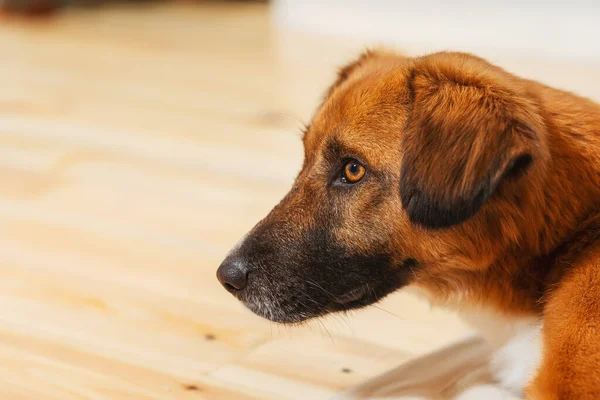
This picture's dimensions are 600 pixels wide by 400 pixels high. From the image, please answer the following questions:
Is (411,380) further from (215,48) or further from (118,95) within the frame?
(215,48)

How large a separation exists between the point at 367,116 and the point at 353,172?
0.12 meters

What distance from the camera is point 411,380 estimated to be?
1889 mm

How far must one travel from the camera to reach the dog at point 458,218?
1.54 meters

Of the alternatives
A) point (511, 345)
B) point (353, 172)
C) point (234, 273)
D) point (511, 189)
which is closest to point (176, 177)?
point (234, 273)

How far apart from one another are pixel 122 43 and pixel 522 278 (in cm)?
460

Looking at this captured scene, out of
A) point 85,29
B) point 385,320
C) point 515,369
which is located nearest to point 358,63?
point 385,320

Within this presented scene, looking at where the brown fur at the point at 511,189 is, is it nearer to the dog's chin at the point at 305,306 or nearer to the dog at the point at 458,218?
the dog at the point at 458,218

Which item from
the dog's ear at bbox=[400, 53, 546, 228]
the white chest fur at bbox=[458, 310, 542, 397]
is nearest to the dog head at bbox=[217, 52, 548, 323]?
the dog's ear at bbox=[400, 53, 546, 228]

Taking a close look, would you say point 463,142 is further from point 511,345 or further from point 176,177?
point 176,177

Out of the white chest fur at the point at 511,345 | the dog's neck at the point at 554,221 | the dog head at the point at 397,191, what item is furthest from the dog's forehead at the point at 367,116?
the white chest fur at the point at 511,345

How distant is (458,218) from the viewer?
1547mm

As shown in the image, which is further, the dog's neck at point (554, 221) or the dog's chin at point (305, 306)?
the dog's chin at point (305, 306)

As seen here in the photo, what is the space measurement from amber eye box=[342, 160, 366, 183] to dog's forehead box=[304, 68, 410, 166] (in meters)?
0.03

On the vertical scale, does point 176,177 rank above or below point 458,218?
above
